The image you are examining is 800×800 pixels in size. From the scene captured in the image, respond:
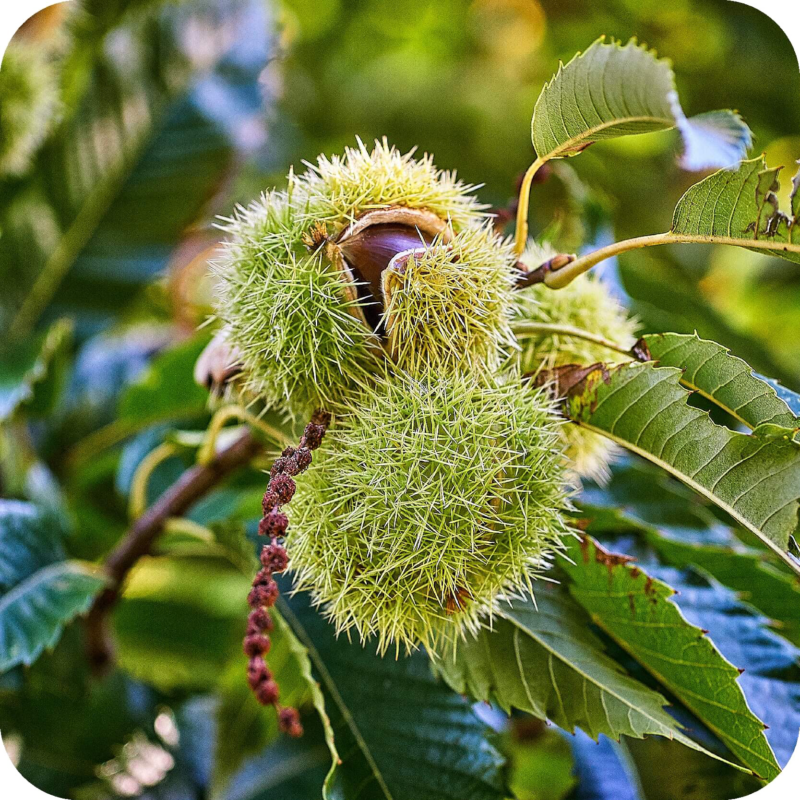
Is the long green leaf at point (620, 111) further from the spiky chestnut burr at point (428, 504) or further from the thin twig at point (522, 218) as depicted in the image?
the spiky chestnut burr at point (428, 504)

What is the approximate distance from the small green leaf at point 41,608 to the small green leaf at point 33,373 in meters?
0.22

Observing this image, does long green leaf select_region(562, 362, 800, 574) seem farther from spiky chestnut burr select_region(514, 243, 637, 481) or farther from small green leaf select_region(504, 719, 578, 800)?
small green leaf select_region(504, 719, 578, 800)

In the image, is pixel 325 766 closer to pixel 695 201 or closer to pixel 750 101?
pixel 695 201

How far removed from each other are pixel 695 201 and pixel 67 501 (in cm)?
91

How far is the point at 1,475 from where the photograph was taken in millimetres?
976

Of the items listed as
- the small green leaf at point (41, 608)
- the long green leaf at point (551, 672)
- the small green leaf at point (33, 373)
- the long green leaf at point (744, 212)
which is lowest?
the long green leaf at point (551, 672)

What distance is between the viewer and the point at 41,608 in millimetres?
686

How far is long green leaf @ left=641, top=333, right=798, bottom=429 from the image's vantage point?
448 millimetres

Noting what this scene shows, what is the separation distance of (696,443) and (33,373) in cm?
72

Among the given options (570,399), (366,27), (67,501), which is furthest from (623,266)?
(366,27)

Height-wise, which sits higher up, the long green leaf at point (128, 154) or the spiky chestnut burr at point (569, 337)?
the long green leaf at point (128, 154)

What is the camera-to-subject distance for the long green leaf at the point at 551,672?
0.49 metres

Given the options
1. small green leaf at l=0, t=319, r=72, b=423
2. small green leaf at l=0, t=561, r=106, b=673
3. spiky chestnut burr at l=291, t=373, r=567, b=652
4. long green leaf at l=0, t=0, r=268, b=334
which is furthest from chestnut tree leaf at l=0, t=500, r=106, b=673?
long green leaf at l=0, t=0, r=268, b=334

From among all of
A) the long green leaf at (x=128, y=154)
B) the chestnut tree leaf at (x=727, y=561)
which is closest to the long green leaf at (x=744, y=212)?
the chestnut tree leaf at (x=727, y=561)
